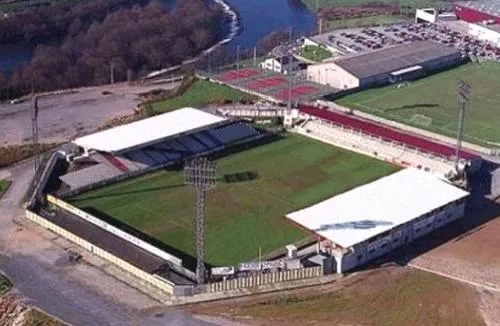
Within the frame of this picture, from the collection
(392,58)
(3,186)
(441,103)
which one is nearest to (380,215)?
(3,186)

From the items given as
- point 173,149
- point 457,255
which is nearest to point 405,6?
point 173,149

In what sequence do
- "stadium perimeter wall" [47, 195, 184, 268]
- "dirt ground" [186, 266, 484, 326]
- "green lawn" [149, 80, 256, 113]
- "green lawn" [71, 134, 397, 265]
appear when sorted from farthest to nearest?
"green lawn" [149, 80, 256, 113]
"green lawn" [71, 134, 397, 265]
"stadium perimeter wall" [47, 195, 184, 268]
"dirt ground" [186, 266, 484, 326]

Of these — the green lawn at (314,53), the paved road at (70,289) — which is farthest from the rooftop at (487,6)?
the paved road at (70,289)

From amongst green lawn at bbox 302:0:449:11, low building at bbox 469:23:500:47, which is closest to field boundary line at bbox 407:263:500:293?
low building at bbox 469:23:500:47

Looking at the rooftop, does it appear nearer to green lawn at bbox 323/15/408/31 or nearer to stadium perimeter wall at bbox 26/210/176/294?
green lawn at bbox 323/15/408/31

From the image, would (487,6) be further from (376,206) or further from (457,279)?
(457,279)
